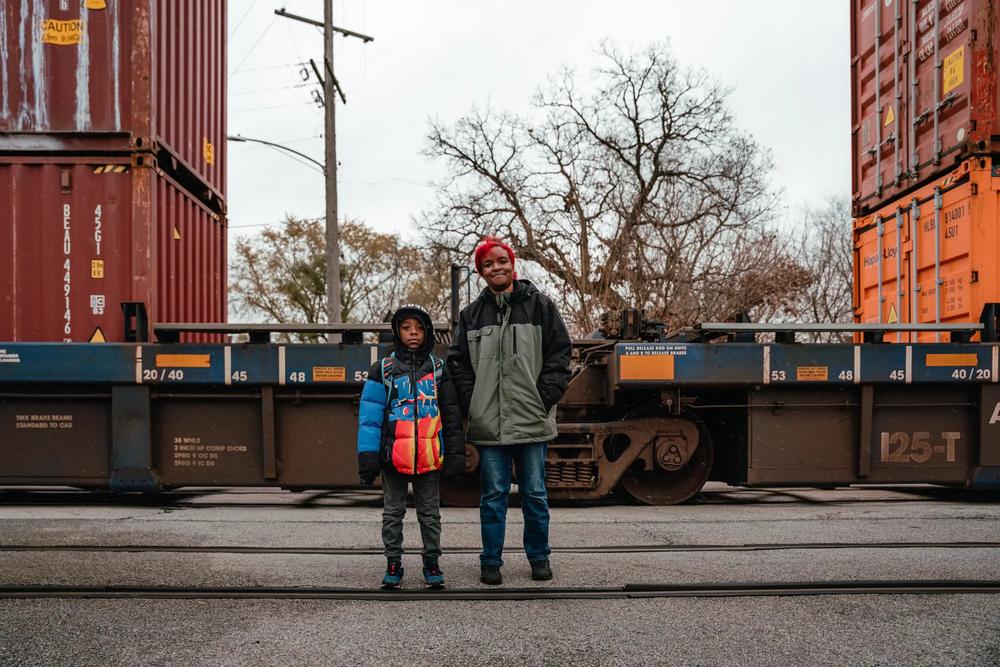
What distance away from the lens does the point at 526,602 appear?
3.99 metres

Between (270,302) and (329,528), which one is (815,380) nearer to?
(329,528)

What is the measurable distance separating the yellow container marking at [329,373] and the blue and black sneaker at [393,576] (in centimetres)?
338

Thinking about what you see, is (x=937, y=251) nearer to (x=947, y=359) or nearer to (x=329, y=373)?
(x=947, y=359)

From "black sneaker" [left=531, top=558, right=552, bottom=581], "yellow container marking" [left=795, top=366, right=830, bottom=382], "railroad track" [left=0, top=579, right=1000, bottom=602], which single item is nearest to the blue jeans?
"black sneaker" [left=531, top=558, right=552, bottom=581]

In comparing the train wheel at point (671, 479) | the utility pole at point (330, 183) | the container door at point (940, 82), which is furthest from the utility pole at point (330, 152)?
the container door at point (940, 82)

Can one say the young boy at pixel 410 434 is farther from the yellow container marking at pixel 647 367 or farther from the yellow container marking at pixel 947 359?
the yellow container marking at pixel 947 359

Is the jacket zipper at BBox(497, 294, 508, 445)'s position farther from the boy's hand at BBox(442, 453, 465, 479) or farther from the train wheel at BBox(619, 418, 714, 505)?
the train wheel at BBox(619, 418, 714, 505)

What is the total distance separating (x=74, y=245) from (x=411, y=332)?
4988 millimetres

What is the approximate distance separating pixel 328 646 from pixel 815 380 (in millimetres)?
5356

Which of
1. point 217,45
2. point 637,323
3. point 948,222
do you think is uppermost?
point 217,45

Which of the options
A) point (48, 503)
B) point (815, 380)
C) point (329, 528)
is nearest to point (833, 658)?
point (329, 528)

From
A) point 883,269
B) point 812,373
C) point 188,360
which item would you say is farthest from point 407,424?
point 883,269

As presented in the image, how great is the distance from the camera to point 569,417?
25.4ft

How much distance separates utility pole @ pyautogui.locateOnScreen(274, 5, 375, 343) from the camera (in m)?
17.1
